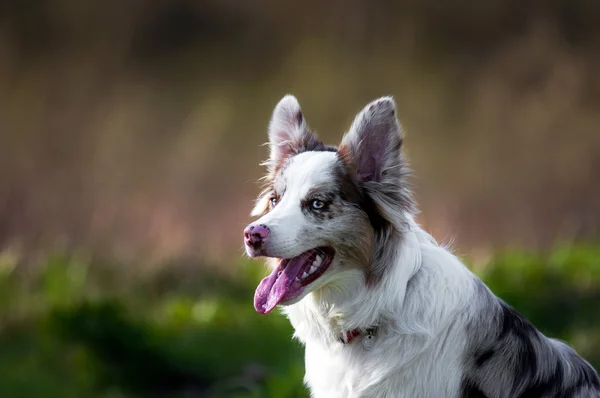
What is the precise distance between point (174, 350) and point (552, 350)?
4.01 m

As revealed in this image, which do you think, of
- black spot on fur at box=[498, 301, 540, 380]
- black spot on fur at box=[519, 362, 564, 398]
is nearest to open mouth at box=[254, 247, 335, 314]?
black spot on fur at box=[498, 301, 540, 380]

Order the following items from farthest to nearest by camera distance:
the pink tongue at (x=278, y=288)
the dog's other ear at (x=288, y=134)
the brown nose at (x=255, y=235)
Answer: the dog's other ear at (x=288, y=134) → the pink tongue at (x=278, y=288) → the brown nose at (x=255, y=235)

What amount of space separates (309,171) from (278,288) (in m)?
0.55

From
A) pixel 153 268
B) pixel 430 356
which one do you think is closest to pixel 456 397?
pixel 430 356

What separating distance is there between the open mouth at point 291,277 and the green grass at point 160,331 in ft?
6.97

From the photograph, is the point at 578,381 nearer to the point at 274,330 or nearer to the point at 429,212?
the point at 274,330

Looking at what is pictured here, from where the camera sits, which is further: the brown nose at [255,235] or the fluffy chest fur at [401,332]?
the fluffy chest fur at [401,332]

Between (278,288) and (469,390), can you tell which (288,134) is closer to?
(278,288)

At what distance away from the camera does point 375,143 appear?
4.23 m

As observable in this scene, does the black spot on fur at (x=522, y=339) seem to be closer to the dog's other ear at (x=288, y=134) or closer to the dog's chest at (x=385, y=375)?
the dog's chest at (x=385, y=375)

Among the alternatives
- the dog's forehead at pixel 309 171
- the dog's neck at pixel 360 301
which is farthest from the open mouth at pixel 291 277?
the dog's forehead at pixel 309 171

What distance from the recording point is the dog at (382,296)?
4.07 m

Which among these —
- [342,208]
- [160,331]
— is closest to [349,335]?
[342,208]

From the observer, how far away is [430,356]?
4.08 metres
